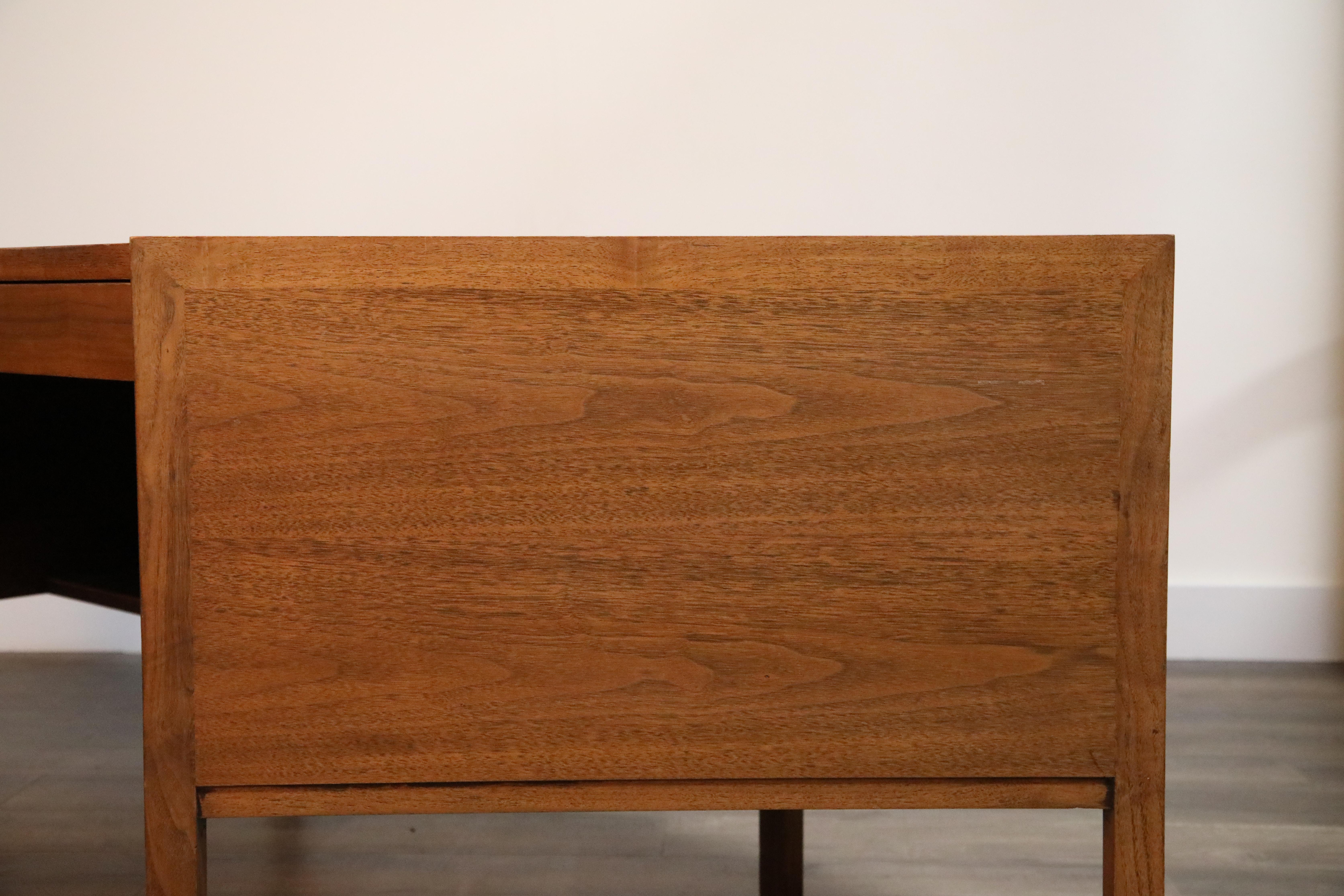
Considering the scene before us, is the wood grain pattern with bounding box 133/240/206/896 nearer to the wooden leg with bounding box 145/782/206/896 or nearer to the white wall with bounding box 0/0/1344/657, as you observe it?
the wooden leg with bounding box 145/782/206/896

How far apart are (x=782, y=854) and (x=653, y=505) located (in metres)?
0.63

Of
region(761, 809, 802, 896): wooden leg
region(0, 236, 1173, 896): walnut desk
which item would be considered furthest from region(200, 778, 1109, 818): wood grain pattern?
region(761, 809, 802, 896): wooden leg

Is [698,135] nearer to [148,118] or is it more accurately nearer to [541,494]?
[148,118]

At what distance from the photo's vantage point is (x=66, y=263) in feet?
2.30

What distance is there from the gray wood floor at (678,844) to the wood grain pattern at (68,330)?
0.68 metres

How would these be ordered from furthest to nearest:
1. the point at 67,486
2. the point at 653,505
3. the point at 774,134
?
Answer: the point at 774,134
the point at 67,486
the point at 653,505

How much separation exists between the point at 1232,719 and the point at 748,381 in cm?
155

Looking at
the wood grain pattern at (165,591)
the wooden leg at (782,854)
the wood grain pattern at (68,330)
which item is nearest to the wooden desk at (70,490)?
the wood grain pattern at (68,330)

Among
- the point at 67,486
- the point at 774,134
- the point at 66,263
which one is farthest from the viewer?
the point at 774,134

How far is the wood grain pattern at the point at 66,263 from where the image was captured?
66 centimetres

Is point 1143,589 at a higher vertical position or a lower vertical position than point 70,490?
lower

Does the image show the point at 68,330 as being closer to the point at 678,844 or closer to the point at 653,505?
the point at 653,505

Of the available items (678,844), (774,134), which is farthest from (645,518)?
(774,134)

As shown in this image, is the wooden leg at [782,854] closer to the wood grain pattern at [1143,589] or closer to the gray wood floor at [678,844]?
the gray wood floor at [678,844]
